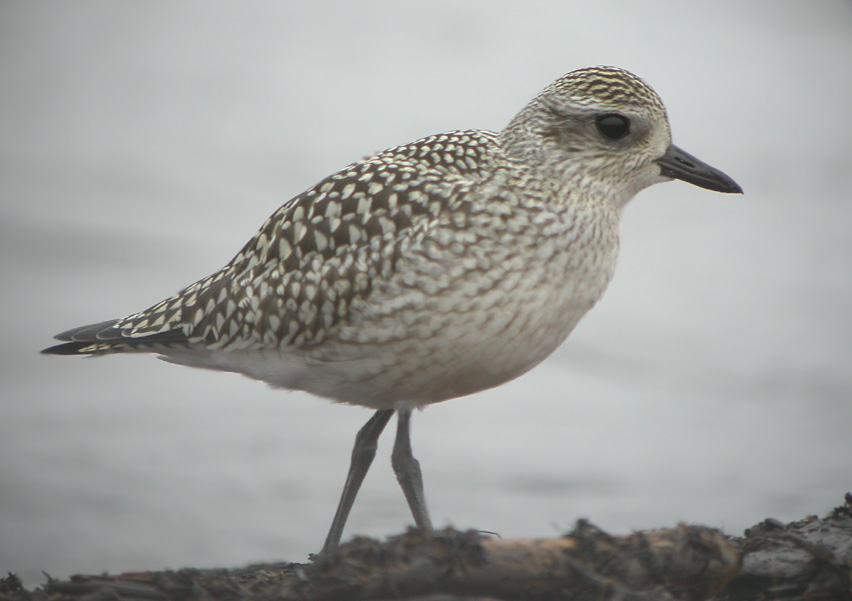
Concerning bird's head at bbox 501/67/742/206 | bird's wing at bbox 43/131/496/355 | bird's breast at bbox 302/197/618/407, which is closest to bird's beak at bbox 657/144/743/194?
bird's head at bbox 501/67/742/206

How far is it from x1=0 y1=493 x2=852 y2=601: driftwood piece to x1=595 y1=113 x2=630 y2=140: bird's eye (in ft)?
7.32

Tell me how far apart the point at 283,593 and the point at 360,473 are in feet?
5.78

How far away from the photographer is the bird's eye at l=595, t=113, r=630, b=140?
534 centimetres

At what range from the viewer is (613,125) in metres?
5.34

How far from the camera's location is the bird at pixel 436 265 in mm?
4898

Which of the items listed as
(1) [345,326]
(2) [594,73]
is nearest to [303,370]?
(1) [345,326]

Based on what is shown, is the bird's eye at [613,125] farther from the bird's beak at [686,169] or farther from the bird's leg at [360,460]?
the bird's leg at [360,460]

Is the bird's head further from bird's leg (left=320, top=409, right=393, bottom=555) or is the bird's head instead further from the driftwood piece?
the driftwood piece

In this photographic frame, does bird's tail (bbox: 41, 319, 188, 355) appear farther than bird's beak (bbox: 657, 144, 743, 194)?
Yes

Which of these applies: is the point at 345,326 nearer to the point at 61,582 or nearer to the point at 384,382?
the point at 384,382

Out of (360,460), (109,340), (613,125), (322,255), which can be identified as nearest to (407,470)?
(360,460)

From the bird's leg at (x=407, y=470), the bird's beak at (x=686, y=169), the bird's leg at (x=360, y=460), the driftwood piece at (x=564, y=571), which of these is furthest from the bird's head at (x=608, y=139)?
the driftwood piece at (x=564, y=571)

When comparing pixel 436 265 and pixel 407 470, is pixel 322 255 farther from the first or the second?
pixel 407 470

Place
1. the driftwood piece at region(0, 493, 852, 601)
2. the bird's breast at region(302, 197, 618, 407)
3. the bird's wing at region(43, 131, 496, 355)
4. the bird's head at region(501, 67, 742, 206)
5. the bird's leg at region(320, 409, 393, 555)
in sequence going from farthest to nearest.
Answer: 1. the bird's leg at region(320, 409, 393, 555)
2. the bird's head at region(501, 67, 742, 206)
3. the bird's wing at region(43, 131, 496, 355)
4. the bird's breast at region(302, 197, 618, 407)
5. the driftwood piece at region(0, 493, 852, 601)
